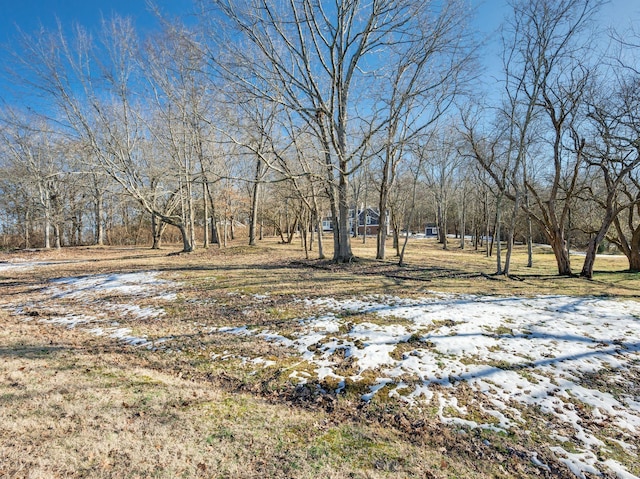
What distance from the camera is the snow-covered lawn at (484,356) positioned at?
3074 millimetres

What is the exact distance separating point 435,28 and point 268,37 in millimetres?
5662

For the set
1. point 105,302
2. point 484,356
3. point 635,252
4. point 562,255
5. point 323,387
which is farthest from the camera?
point 635,252

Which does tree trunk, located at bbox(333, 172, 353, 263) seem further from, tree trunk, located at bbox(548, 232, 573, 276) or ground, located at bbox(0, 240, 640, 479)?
tree trunk, located at bbox(548, 232, 573, 276)

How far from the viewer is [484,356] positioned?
437cm

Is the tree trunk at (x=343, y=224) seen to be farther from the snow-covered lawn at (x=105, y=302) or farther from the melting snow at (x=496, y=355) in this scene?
the snow-covered lawn at (x=105, y=302)

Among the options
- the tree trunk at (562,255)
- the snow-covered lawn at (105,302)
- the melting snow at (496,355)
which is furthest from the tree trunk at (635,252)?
the snow-covered lawn at (105,302)

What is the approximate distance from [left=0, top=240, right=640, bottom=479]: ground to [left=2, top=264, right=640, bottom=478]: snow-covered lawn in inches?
0.9

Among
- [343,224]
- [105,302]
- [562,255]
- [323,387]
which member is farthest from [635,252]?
[105,302]

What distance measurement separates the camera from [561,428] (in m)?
2.99

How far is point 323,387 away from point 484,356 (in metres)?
2.42

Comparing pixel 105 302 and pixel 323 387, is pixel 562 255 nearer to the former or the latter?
pixel 323 387

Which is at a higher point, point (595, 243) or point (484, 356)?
point (595, 243)

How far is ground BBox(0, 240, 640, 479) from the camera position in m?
2.52

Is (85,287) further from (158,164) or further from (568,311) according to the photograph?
(158,164)
